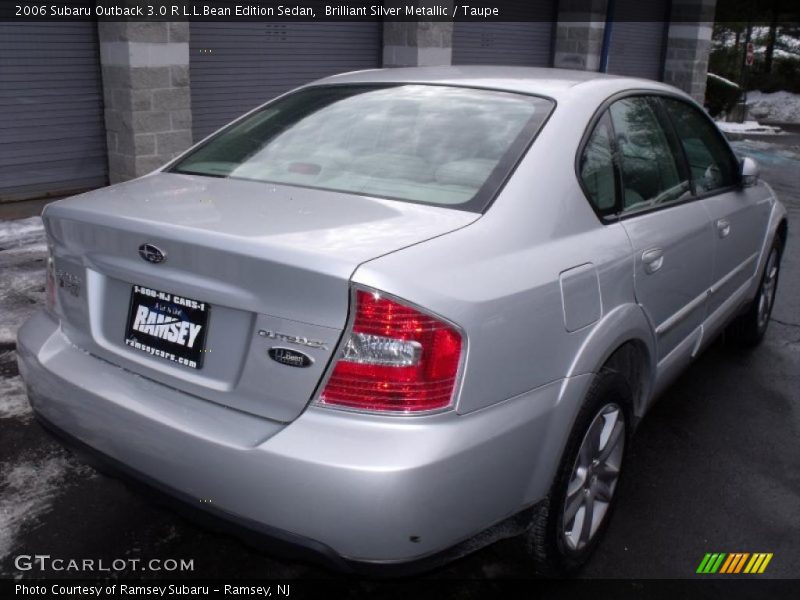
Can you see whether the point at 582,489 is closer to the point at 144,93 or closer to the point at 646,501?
the point at 646,501

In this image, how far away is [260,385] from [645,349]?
1.59 metres

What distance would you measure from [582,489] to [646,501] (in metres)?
0.77

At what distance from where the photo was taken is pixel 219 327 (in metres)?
2.29

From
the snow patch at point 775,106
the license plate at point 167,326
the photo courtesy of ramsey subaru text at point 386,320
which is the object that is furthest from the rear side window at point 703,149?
the snow patch at point 775,106

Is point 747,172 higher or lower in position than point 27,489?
higher

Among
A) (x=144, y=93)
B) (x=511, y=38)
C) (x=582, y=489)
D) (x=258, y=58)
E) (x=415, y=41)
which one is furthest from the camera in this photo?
(x=511, y=38)

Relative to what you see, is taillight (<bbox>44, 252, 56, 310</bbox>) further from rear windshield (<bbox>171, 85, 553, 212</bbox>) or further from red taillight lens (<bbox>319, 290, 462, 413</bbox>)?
red taillight lens (<bbox>319, 290, 462, 413</bbox>)

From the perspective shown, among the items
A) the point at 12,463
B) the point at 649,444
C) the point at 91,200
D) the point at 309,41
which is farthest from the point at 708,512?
the point at 309,41

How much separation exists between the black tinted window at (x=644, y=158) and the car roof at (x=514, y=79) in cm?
11

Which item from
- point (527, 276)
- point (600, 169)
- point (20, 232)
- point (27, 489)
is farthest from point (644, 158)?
point (20, 232)

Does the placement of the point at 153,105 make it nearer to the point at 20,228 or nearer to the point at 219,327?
the point at 20,228

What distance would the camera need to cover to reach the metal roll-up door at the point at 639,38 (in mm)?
17828

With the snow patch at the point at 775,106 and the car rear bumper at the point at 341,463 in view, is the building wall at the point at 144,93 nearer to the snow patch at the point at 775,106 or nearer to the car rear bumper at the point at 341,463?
A: the car rear bumper at the point at 341,463

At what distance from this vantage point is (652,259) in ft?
10.2
